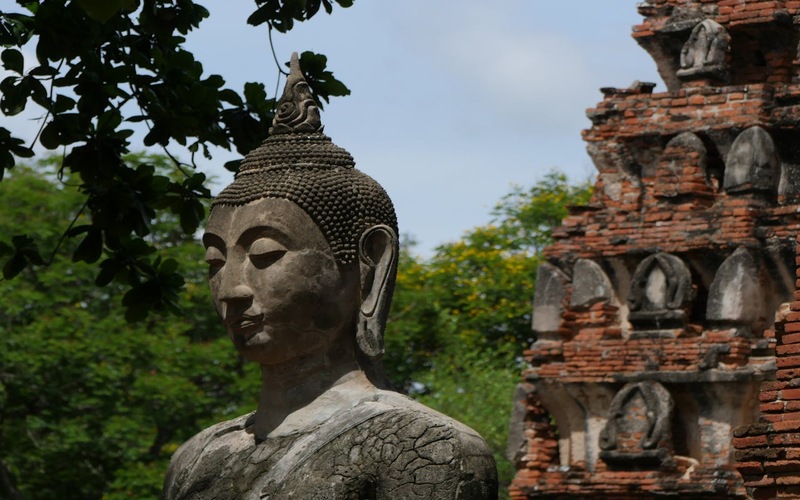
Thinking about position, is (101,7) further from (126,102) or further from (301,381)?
(126,102)

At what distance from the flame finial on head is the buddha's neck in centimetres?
83

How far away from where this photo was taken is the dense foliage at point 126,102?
411 inches

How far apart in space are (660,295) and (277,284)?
1700 cm

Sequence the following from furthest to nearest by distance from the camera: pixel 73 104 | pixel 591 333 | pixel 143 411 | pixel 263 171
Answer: pixel 143 411 < pixel 591 333 < pixel 73 104 < pixel 263 171

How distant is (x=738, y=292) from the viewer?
74.4 ft

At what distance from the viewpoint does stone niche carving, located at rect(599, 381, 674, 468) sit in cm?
2272

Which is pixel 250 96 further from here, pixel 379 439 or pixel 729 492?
pixel 729 492

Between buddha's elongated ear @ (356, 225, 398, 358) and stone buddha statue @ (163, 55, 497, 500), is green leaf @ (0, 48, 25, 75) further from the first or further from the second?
→ buddha's elongated ear @ (356, 225, 398, 358)

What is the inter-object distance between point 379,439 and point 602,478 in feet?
54.8

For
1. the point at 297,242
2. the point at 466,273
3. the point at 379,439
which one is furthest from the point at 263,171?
the point at 466,273

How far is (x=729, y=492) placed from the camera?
21.9 metres

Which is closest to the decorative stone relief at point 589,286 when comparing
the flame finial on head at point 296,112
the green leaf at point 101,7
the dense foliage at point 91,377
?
the dense foliage at point 91,377

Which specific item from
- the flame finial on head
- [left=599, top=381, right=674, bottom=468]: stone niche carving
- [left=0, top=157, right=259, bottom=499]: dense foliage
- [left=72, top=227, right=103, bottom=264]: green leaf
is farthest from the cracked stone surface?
[left=0, top=157, right=259, bottom=499]: dense foliage

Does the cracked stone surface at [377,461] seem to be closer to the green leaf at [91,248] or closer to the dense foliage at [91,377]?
the green leaf at [91,248]
